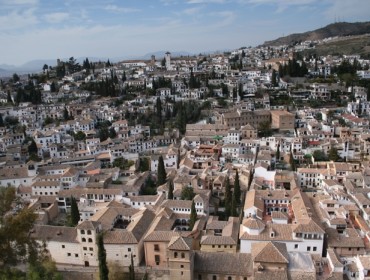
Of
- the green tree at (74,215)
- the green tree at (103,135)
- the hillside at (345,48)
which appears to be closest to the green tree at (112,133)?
the green tree at (103,135)

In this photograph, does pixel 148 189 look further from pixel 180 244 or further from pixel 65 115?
pixel 65 115

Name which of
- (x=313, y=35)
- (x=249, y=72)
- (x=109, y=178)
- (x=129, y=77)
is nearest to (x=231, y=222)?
(x=109, y=178)

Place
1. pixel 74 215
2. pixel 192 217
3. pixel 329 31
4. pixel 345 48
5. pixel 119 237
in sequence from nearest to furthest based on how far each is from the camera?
1. pixel 119 237
2. pixel 192 217
3. pixel 74 215
4. pixel 345 48
5. pixel 329 31

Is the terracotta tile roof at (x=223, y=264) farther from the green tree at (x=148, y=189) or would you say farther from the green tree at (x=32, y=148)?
the green tree at (x=32, y=148)

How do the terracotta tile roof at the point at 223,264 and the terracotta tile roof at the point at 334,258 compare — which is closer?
the terracotta tile roof at the point at 223,264

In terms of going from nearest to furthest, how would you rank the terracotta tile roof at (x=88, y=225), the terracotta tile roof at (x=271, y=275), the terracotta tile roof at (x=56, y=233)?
1. the terracotta tile roof at (x=271, y=275)
2. the terracotta tile roof at (x=88, y=225)
3. the terracotta tile roof at (x=56, y=233)

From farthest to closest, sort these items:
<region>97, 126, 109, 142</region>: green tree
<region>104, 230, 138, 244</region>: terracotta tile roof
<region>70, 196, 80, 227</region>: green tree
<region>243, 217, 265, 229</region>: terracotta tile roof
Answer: <region>97, 126, 109, 142</region>: green tree < <region>70, 196, 80, 227</region>: green tree < <region>243, 217, 265, 229</region>: terracotta tile roof < <region>104, 230, 138, 244</region>: terracotta tile roof

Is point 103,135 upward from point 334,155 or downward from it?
upward

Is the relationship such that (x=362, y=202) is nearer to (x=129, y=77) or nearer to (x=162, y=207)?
(x=162, y=207)

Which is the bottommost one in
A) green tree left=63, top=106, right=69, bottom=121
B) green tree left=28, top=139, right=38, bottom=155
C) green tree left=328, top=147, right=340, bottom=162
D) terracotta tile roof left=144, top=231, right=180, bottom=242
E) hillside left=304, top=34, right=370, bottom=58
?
terracotta tile roof left=144, top=231, right=180, bottom=242

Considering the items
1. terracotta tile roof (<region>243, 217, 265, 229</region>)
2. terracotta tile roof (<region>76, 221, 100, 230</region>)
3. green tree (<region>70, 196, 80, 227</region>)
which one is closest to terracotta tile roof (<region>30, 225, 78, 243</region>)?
terracotta tile roof (<region>76, 221, 100, 230</region>)

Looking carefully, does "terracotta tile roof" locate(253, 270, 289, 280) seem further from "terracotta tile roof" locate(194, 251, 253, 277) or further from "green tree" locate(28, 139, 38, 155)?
"green tree" locate(28, 139, 38, 155)

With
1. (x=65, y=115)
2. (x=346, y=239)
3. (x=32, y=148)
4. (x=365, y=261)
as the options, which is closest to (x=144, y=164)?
(x=32, y=148)
